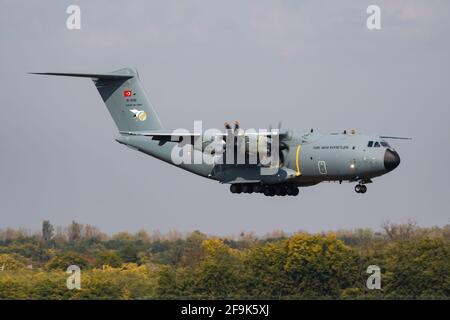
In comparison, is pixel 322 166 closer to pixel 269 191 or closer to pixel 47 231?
pixel 269 191

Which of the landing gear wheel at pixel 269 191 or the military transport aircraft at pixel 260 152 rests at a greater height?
the military transport aircraft at pixel 260 152

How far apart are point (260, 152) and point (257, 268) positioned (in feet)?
35.2

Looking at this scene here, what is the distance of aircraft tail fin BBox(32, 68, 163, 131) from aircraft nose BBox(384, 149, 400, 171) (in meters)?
9.93

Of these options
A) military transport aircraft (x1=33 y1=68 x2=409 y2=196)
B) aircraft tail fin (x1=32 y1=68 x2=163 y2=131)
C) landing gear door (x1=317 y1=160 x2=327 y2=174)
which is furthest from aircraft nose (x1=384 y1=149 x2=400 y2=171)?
aircraft tail fin (x1=32 y1=68 x2=163 y2=131)

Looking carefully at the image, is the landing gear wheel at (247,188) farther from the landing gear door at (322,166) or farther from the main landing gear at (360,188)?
the main landing gear at (360,188)

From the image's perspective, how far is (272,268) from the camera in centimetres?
6322

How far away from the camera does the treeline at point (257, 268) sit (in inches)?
2355

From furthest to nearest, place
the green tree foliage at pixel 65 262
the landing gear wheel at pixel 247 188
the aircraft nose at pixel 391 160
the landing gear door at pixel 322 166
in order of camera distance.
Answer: the green tree foliage at pixel 65 262
the landing gear wheel at pixel 247 188
the landing gear door at pixel 322 166
the aircraft nose at pixel 391 160

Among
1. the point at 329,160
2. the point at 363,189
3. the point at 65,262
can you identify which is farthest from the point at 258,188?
the point at 65,262

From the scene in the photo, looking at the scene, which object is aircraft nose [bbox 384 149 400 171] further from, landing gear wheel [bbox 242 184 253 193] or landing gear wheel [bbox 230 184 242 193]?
landing gear wheel [bbox 230 184 242 193]

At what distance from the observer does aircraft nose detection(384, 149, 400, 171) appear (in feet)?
171

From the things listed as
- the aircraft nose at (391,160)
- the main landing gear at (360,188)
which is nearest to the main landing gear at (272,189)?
the main landing gear at (360,188)
